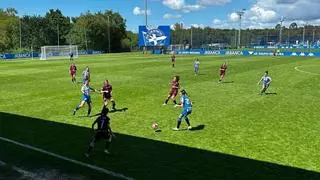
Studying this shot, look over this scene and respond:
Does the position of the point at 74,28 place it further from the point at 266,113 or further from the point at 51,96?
the point at 266,113

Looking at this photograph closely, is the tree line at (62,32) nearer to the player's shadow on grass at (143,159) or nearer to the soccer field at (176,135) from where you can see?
the soccer field at (176,135)

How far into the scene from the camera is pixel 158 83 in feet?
128

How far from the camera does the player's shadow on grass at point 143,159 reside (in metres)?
13.2

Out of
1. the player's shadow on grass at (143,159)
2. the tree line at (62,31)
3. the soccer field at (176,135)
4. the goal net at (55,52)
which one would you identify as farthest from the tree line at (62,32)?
the player's shadow on grass at (143,159)

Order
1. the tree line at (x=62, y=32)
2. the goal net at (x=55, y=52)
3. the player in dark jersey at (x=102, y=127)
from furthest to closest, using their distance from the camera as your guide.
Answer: the tree line at (x=62, y=32) → the goal net at (x=55, y=52) → the player in dark jersey at (x=102, y=127)

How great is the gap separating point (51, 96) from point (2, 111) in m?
6.14

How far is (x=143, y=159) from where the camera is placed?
14.8 meters

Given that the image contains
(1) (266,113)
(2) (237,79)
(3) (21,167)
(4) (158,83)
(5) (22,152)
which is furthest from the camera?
(2) (237,79)

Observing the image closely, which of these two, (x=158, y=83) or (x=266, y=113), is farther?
(x=158, y=83)

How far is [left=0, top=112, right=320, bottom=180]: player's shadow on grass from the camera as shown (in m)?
13.2

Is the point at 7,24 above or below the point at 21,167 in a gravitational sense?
above

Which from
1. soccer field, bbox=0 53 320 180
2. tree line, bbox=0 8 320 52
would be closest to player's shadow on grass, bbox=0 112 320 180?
soccer field, bbox=0 53 320 180

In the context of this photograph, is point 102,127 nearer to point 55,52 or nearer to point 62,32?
point 55,52

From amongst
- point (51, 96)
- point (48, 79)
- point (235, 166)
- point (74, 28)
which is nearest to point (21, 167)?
point (235, 166)
